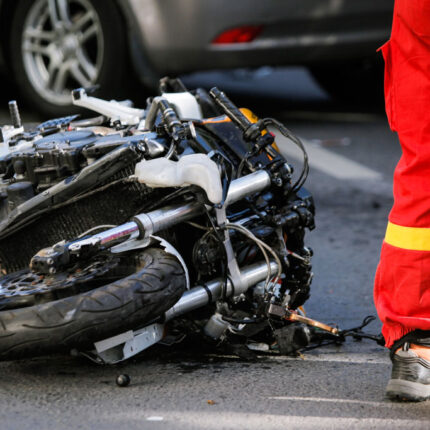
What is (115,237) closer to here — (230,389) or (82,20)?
(230,389)

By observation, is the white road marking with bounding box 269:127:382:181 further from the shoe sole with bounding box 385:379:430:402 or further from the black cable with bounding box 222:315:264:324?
the shoe sole with bounding box 385:379:430:402

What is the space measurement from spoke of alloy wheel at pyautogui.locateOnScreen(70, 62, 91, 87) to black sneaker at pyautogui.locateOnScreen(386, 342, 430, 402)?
4.33 meters

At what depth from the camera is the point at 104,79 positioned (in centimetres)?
673

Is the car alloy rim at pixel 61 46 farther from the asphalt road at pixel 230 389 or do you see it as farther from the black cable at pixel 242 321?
the black cable at pixel 242 321

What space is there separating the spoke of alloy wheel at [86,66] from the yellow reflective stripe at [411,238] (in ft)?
13.9

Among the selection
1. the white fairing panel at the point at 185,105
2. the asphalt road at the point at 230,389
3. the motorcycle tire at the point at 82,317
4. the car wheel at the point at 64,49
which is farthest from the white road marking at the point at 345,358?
the car wheel at the point at 64,49

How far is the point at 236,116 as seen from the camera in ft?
11.2

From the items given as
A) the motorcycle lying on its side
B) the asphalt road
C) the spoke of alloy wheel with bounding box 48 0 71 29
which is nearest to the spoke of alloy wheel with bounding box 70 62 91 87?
the spoke of alloy wheel with bounding box 48 0 71 29

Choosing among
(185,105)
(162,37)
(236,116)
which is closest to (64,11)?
(162,37)

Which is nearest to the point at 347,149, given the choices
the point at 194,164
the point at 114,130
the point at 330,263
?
the point at 330,263

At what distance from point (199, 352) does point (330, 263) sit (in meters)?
1.37

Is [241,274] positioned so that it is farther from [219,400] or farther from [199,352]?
[219,400]

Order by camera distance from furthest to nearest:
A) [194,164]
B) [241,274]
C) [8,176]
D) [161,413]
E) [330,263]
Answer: [330,263] < [8,176] < [241,274] < [194,164] < [161,413]

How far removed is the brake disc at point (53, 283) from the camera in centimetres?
294
